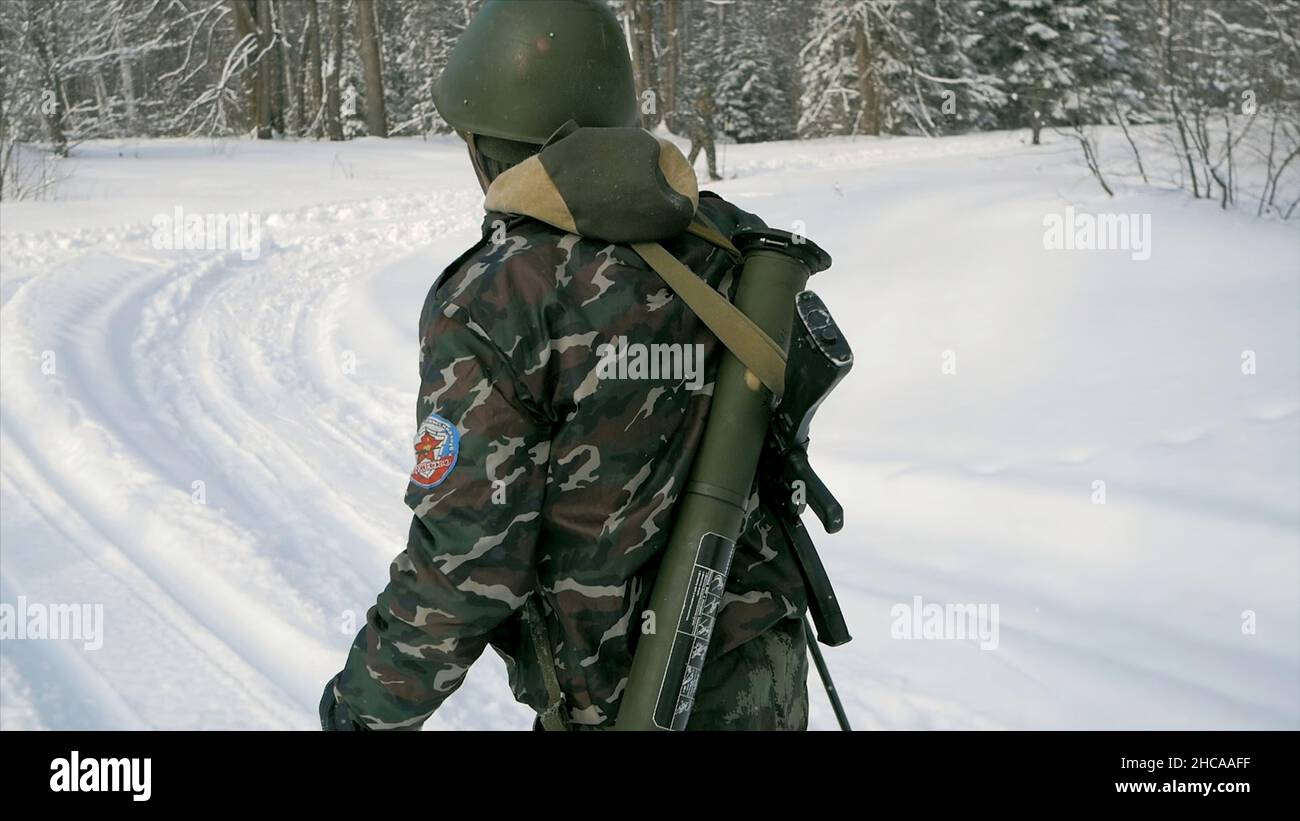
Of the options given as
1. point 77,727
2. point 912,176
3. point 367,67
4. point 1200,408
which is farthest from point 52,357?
point 367,67

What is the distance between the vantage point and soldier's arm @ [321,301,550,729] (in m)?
1.45

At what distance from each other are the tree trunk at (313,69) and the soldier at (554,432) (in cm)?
2441

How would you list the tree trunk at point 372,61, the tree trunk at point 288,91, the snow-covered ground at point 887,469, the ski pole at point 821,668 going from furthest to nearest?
1. the tree trunk at point 288,91
2. the tree trunk at point 372,61
3. the snow-covered ground at point 887,469
4. the ski pole at point 821,668

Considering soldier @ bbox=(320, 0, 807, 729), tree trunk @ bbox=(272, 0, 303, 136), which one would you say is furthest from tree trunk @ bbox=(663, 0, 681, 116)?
soldier @ bbox=(320, 0, 807, 729)

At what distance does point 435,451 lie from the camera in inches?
57.7

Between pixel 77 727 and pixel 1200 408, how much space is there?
4.94m

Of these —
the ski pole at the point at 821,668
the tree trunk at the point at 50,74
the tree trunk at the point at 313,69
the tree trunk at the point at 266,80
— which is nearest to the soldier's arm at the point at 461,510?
the ski pole at the point at 821,668

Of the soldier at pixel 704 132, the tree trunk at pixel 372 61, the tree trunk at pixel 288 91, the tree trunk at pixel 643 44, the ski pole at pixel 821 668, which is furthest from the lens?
the tree trunk at pixel 288 91

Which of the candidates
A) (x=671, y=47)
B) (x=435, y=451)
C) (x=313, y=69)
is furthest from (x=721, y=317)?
(x=313, y=69)

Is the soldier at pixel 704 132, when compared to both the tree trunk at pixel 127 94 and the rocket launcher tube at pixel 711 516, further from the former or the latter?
the tree trunk at pixel 127 94

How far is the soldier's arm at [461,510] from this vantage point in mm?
1447

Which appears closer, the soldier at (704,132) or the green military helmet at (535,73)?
the green military helmet at (535,73)

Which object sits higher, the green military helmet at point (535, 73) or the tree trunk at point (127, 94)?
the green military helmet at point (535, 73)

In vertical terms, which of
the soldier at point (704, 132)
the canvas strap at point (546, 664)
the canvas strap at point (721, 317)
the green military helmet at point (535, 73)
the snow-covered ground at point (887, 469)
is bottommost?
the snow-covered ground at point (887, 469)
